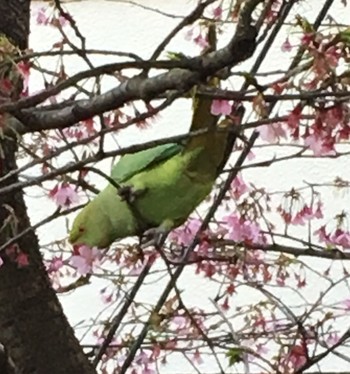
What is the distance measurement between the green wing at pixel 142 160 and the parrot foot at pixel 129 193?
0.03 metres

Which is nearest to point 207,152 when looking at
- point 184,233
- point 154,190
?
point 154,190

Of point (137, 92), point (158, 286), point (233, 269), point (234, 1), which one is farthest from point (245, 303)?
point (137, 92)

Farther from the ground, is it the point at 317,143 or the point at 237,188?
the point at 237,188

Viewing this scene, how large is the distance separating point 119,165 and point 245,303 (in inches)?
42.2

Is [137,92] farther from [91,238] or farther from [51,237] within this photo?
[51,237]

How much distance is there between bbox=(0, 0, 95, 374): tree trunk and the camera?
106cm

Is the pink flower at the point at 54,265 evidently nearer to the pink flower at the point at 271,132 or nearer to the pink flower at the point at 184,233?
the pink flower at the point at 184,233

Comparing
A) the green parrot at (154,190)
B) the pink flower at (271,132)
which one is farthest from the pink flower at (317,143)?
the green parrot at (154,190)

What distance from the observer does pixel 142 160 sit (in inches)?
41.1

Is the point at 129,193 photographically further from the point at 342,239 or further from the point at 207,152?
the point at 342,239

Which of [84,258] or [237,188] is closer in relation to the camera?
[84,258]

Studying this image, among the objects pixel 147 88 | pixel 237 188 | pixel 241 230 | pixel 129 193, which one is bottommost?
pixel 147 88

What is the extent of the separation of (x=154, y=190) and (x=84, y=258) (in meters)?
0.13

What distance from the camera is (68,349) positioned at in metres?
1.09
